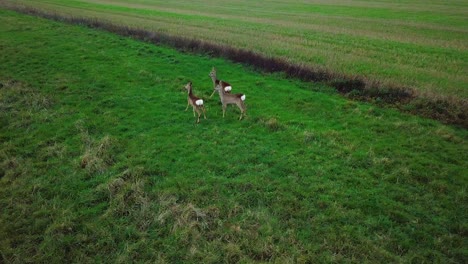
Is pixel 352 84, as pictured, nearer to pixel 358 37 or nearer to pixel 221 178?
pixel 221 178

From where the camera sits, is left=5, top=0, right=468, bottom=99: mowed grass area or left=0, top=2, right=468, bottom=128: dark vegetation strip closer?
left=0, top=2, right=468, bottom=128: dark vegetation strip

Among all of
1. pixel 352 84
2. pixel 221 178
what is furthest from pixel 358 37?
pixel 221 178

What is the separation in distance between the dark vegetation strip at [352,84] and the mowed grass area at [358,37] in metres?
0.83

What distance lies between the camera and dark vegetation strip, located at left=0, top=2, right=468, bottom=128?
15500mm

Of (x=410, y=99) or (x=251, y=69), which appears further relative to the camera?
(x=251, y=69)

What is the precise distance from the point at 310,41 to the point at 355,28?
11337 millimetres

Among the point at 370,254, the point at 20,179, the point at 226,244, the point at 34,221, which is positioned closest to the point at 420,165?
the point at 370,254

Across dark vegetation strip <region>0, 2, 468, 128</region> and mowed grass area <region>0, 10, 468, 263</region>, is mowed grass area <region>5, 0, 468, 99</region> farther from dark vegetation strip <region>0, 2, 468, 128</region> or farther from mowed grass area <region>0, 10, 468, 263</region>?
mowed grass area <region>0, 10, 468, 263</region>

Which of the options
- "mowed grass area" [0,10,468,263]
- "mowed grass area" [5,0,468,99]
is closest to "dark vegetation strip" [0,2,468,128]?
"mowed grass area" [5,0,468,99]

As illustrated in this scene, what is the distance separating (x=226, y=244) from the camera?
27.8ft

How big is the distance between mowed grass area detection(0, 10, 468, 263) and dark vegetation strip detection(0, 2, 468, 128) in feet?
3.37

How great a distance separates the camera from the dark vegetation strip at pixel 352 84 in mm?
15500

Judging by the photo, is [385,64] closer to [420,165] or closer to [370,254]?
[420,165]

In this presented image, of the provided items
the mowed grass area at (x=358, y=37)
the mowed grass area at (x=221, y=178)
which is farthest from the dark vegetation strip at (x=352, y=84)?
the mowed grass area at (x=221, y=178)
